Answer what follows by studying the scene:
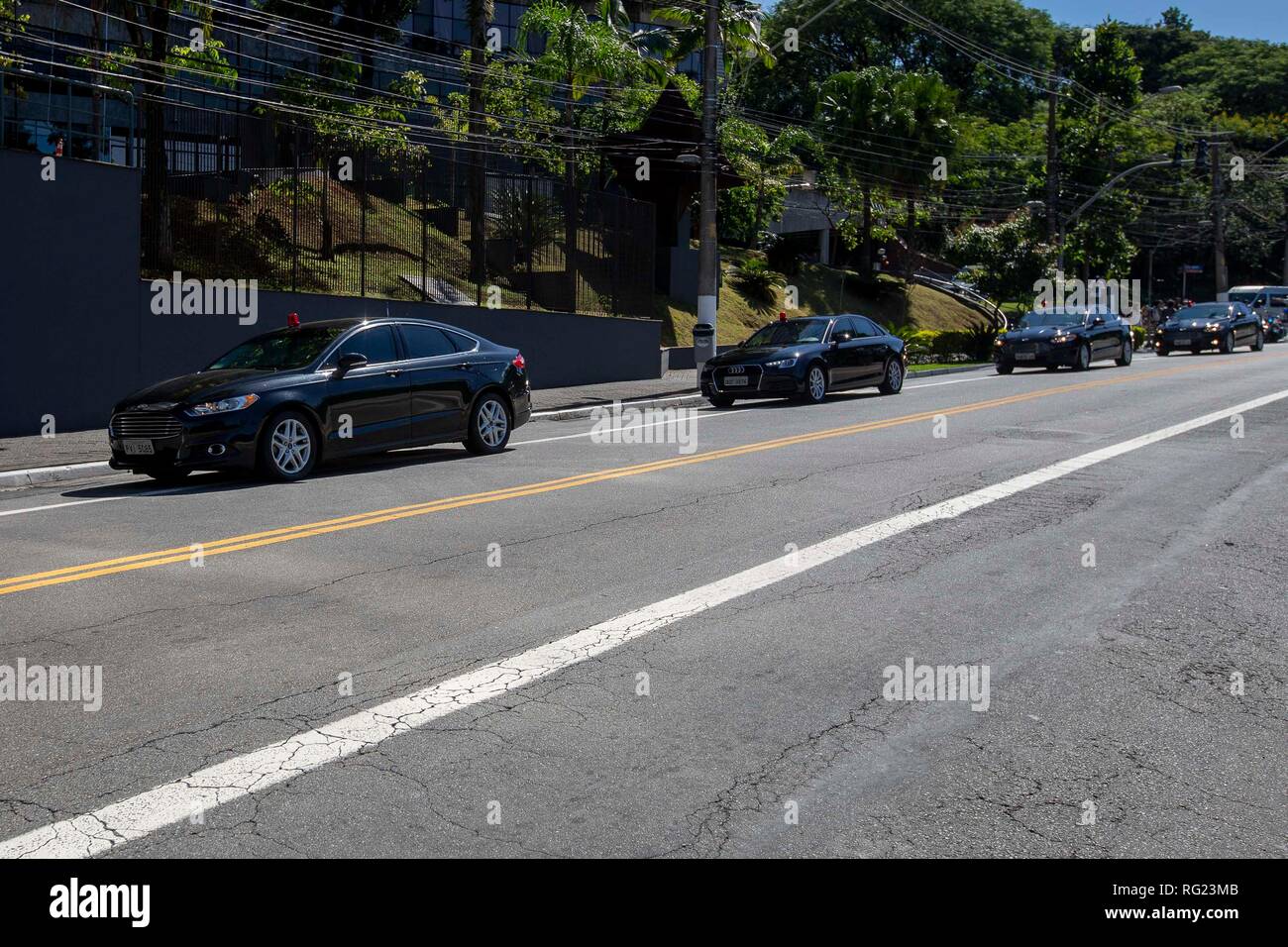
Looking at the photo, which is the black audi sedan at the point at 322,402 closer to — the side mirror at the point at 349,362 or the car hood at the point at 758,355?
the side mirror at the point at 349,362

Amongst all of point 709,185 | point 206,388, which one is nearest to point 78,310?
point 206,388

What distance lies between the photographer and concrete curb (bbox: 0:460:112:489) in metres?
14.1

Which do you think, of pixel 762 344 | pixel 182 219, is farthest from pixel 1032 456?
pixel 182 219

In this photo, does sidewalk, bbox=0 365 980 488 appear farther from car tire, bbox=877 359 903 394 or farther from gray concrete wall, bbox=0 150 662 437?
car tire, bbox=877 359 903 394

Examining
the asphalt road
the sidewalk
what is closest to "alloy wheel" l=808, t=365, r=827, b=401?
the sidewalk

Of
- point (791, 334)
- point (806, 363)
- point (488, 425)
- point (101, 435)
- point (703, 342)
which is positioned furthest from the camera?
point (703, 342)

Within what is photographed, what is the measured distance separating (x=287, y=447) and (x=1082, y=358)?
22.0m

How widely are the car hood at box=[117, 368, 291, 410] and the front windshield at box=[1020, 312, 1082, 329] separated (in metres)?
22.0

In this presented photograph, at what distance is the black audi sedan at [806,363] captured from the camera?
22.1 m

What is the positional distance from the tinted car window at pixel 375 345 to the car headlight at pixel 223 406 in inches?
52.6

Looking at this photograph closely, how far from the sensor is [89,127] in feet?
65.2

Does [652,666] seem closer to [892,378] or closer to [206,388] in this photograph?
[206,388]

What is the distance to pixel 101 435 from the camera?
1836cm
